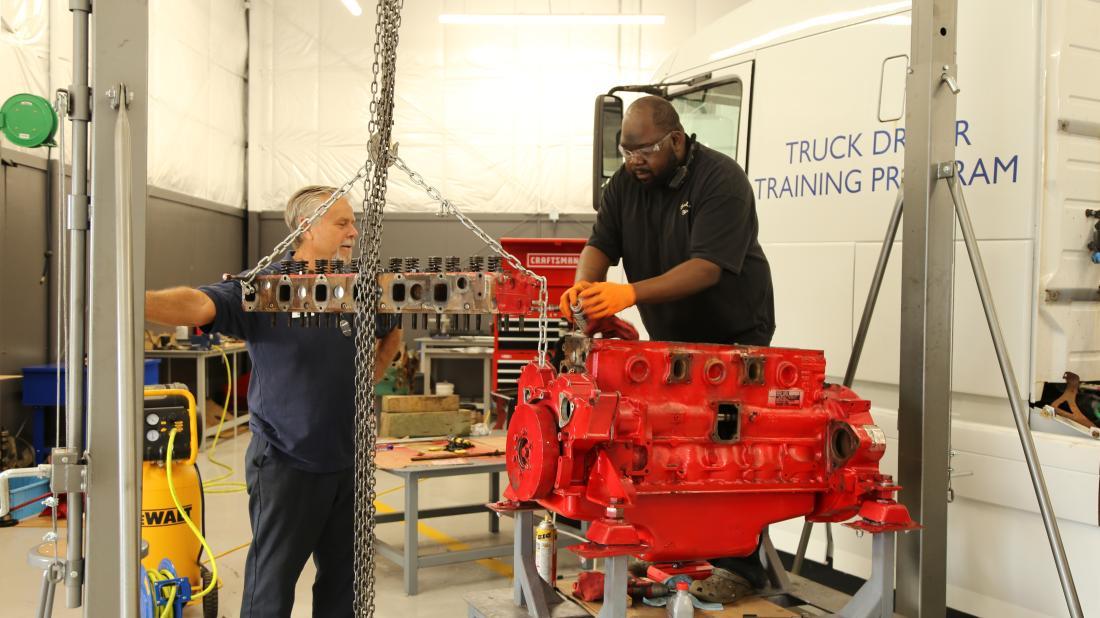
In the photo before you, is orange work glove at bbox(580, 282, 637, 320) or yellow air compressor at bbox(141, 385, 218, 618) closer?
orange work glove at bbox(580, 282, 637, 320)

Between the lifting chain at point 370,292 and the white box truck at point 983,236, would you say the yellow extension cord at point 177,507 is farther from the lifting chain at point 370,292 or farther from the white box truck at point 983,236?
the white box truck at point 983,236

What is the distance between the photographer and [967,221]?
272 centimetres

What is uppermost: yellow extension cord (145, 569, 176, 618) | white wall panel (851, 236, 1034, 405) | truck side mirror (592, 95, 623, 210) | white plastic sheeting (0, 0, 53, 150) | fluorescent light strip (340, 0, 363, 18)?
fluorescent light strip (340, 0, 363, 18)

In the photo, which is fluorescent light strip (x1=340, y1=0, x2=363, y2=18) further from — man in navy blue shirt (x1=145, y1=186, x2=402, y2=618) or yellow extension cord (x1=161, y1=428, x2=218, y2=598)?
man in navy blue shirt (x1=145, y1=186, x2=402, y2=618)

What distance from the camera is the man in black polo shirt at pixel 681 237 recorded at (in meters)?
2.80

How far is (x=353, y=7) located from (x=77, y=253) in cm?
1134

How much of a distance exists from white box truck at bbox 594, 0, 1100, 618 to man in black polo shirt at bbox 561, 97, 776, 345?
744 mm

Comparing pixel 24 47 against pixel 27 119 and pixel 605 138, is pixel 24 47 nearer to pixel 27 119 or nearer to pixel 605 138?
pixel 605 138

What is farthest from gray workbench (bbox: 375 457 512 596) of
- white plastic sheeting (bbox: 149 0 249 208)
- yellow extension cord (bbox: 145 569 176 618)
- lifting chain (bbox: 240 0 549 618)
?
white plastic sheeting (bbox: 149 0 249 208)

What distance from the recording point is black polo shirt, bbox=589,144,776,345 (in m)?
2.85

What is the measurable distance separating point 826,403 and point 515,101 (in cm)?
1071

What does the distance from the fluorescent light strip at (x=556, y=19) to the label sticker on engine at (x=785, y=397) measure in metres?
10.7

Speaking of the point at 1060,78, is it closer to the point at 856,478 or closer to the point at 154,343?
the point at 856,478

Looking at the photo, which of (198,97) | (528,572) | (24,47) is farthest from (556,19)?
(528,572)
